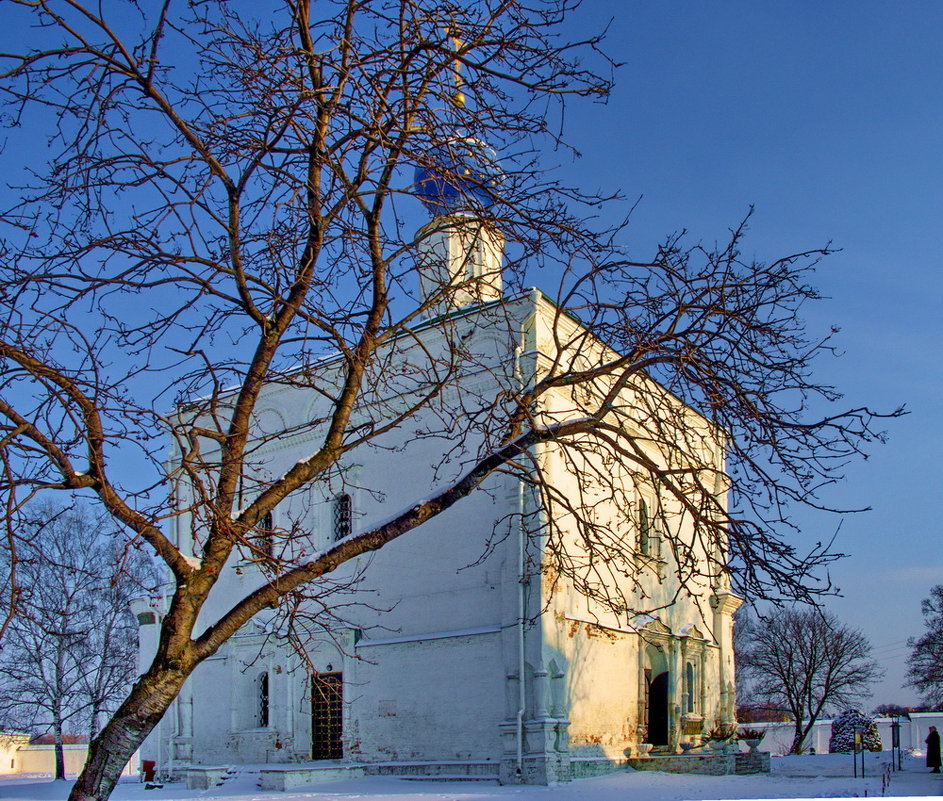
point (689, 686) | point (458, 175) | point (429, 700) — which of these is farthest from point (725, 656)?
point (458, 175)

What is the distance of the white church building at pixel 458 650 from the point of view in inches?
572

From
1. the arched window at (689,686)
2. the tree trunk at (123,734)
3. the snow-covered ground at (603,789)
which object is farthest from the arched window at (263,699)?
the tree trunk at (123,734)

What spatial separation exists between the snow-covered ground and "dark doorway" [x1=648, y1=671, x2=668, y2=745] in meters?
2.06

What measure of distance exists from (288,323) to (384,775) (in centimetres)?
1124

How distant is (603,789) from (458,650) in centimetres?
321

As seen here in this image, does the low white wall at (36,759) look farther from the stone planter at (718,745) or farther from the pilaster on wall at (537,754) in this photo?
the pilaster on wall at (537,754)

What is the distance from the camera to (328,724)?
17.0 m

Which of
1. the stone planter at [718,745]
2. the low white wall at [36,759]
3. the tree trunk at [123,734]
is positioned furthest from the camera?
the low white wall at [36,759]

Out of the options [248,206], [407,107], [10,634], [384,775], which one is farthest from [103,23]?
[10,634]

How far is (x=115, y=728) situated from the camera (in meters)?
5.43

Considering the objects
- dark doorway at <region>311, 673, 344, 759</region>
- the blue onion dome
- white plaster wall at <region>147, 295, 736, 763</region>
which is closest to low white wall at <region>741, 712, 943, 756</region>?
white plaster wall at <region>147, 295, 736, 763</region>

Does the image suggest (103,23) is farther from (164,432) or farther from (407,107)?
(164,432)

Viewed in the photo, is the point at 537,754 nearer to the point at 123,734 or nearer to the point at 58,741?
the point at 123,734

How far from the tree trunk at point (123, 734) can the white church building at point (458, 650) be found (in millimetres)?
7299
